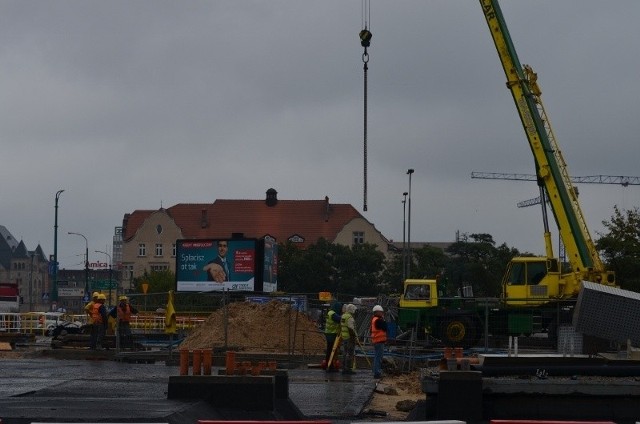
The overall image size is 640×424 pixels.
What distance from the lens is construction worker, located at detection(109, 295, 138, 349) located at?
3180 cm

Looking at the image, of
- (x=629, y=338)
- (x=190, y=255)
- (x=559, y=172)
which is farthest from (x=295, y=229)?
(x=629, y=338)

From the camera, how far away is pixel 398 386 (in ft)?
82.2

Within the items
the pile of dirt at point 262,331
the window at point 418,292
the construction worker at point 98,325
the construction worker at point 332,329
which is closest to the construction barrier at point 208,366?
the construction worker at point 332,329

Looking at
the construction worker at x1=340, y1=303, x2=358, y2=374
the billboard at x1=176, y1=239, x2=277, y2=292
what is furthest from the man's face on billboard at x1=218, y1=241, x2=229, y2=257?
the construction worker at x1=340, y1=303, x2=358, y2=374

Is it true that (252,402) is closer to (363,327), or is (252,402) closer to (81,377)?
(81,377)

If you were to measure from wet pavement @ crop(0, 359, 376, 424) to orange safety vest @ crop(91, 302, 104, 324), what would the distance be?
6.92 feet

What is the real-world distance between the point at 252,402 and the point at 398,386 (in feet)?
33.6

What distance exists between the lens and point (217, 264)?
62156 millimetres

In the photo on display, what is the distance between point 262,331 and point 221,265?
1062 inches

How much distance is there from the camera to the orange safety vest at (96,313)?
106ft

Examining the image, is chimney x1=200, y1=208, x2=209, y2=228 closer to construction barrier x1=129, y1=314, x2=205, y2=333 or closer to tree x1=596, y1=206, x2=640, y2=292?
tree x1=596, y1=206, x2=640, y2=292

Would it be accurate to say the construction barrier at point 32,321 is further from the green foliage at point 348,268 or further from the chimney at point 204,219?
the chimney at point 204,219

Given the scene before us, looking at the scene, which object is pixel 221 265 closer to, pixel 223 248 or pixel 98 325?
pixel 223 248

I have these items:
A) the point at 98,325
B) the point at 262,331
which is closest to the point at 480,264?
the point at 262,331
